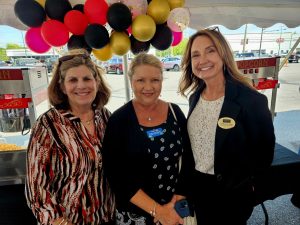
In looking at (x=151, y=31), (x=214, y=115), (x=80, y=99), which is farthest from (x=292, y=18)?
(x=80, y=99)

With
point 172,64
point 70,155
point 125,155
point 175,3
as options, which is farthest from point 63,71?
point 172,64

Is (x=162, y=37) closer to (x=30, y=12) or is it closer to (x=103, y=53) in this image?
(x=103, y=53)

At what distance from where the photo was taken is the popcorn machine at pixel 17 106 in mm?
1956

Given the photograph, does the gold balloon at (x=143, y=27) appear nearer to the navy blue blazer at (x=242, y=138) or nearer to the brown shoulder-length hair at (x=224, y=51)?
the brown shoulder-length hair at (x=224, y=51)

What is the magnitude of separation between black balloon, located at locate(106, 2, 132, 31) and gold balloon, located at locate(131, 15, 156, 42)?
69 mm

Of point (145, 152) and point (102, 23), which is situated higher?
point (102, 23)

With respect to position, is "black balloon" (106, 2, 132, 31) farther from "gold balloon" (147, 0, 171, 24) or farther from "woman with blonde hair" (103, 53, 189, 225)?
"woman with blonde hair" (103, 53, 189, 225)

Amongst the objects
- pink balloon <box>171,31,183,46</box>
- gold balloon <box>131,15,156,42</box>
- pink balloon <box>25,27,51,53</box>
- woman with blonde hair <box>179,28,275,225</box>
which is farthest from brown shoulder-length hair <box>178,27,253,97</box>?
pink balloon <box>25,27,51,53</box>

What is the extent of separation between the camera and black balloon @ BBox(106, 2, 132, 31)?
184cm

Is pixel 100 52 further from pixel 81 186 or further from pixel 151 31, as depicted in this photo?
pixel 81 186

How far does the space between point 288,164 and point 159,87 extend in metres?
1.71

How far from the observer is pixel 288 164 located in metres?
2.27

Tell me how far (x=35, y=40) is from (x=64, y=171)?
1.44 metres

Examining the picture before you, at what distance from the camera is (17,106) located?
7.50 ft
